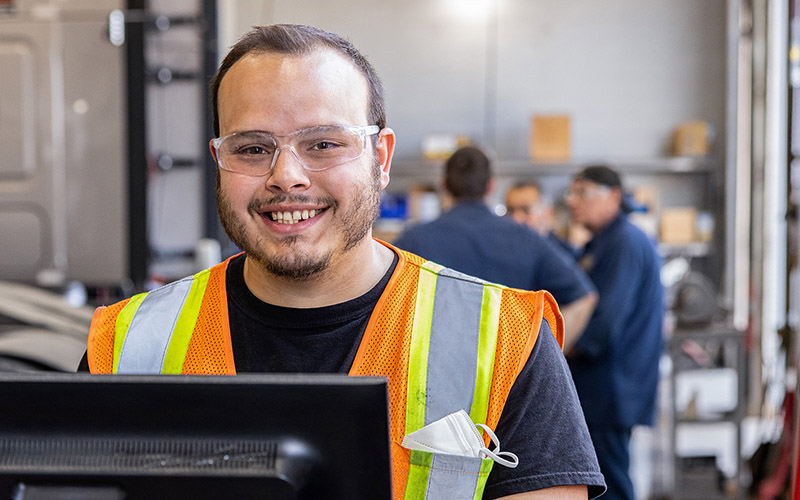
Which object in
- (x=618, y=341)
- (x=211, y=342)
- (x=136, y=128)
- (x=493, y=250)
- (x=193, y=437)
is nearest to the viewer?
(x=193, y=437)

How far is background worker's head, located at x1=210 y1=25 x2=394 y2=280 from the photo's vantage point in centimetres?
121

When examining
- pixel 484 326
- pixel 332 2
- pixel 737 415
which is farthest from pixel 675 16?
pixel 484 326

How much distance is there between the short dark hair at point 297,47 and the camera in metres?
1.24

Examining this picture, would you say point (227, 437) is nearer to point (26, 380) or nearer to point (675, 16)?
point (26, 380)

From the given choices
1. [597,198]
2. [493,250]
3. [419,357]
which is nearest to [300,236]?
[419,357]

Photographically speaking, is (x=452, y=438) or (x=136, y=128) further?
(x=136, y=128)

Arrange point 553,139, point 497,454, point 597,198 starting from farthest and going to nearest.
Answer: point 553,139 < point 597,198 < point 497,454

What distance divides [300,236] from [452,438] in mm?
353

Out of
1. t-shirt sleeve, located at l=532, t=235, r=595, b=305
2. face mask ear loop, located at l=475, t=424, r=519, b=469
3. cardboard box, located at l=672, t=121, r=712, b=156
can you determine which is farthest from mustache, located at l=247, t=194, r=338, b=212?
cardboard box, located at l=672, t=121, r=712, b=156

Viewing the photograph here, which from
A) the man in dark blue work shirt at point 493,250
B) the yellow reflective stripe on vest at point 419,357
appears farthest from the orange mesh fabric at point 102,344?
the man in dark blue work shirt at point 493,250

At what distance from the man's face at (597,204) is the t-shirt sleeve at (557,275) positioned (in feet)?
2.18

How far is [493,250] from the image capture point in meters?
3.19

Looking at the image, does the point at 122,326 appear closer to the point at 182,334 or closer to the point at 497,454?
the point at 182,334

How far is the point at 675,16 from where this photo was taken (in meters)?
7.16
